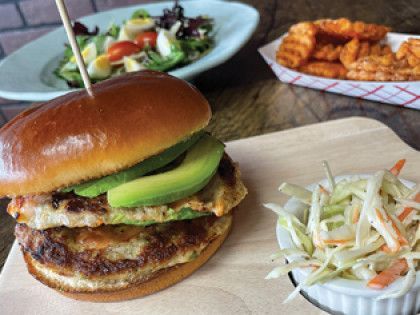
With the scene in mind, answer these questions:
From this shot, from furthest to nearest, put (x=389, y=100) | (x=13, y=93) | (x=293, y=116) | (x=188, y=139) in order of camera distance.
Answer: (x=13, y=93), (x=293, y=116), (x=389, y=100), (x=188, y=139)

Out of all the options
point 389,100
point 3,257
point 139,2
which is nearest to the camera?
point 3,257

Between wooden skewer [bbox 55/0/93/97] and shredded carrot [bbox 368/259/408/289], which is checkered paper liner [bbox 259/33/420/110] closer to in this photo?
shredded carrot [bbox 368/259/408/289]

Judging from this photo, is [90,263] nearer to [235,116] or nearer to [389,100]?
[235,116]

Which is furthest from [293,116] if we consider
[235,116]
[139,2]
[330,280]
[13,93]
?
[139,2]

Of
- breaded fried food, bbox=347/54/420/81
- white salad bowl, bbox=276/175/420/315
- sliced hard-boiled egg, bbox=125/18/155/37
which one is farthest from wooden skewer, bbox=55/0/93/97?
sliced hard-boiled egg, bbox=125/18/155/37

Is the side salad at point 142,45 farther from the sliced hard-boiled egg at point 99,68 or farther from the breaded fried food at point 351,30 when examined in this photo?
the breaded fried food at point 351,30

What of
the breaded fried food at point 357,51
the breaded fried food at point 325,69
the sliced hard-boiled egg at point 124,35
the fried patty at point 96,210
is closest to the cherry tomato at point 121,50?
the sliced hard-boiled egg at point 124,35
